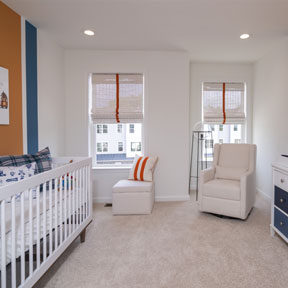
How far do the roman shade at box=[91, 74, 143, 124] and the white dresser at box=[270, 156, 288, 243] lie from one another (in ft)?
6.80

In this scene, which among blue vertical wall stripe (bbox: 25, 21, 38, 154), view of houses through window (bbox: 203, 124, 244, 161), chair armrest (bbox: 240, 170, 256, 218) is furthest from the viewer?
view of houses through window (bbox: 203, 124, 244, 161)

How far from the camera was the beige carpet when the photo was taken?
5.41 ft

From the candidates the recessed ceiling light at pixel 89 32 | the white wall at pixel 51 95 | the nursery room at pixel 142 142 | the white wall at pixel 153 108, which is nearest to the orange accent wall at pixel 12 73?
the nursery room at pixel 142 142

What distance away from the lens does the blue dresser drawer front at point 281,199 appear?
2055 millimetres

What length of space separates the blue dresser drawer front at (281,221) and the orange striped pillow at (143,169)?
1.61 meters

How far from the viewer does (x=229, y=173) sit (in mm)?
3117

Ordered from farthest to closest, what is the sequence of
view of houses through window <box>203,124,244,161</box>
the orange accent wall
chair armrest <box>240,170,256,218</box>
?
view of houses through window <box>203,124,244,161</box> < chair armrest <box>240,170,256,218</box> < the orange accent wall

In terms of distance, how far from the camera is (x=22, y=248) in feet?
4.22

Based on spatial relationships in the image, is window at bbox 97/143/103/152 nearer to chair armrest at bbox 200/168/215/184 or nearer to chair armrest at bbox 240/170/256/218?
chair armrest at bbox 200/168/215/184

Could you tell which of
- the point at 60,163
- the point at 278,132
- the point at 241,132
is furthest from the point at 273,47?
the point at 60,163

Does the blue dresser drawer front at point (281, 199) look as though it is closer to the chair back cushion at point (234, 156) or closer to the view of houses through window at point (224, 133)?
the chair back cushion at point (234, 156)

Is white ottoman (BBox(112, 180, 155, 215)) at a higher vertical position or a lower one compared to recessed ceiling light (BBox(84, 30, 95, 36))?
lower

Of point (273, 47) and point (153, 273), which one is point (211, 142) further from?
point (153, 273)

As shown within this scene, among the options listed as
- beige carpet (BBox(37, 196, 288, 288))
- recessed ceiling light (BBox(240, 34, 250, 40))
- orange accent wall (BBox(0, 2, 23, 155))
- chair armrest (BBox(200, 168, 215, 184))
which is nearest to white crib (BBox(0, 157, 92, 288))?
beige carpet (BBox(37, 196, 288, 288))
